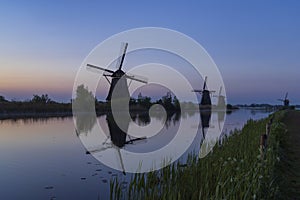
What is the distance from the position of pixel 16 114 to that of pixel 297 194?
124 ft

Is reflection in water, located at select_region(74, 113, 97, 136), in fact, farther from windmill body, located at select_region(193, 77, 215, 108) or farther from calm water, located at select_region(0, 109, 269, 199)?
windmill body, located at select_region(193, 77, 215, 108)

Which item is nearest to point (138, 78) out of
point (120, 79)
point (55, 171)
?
point (120, 79)

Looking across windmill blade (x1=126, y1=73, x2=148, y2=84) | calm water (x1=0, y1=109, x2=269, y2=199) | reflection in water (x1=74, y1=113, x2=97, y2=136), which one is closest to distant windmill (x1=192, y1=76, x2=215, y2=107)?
windmill blade (x1=126, y1=73, x2=148, y2=84)

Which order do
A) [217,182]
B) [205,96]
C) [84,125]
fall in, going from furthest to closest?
[205,96]
[84,125]
[217,182]

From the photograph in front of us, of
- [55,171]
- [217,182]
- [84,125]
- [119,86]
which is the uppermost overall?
[119,86]

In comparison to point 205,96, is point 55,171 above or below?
below

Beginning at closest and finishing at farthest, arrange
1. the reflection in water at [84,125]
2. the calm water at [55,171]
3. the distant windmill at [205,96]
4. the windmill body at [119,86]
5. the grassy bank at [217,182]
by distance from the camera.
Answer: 1. the grassy bank at [217,182]
2. the calm water at [55,171]
3. the reflection in water at [84,125]
4. the windmill body at [119,86]
5. the distant windmill at [205,96]

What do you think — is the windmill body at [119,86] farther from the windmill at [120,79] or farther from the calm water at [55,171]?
the calm water at [55,171]

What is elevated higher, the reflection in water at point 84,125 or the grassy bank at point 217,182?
the grassy bank at point 217,182

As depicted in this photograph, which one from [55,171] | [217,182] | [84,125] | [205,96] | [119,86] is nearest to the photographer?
[217,182]

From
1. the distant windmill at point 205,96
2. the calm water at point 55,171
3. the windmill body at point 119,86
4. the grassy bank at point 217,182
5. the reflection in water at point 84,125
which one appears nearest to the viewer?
the grassy bank at point 217,182

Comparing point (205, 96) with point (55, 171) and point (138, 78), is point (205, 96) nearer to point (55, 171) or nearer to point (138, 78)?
point (138, 78)

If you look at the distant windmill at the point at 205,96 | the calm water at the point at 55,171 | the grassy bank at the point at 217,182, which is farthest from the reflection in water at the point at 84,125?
the distant windmill at the point at 205,96

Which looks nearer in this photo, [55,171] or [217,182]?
[217,182]
